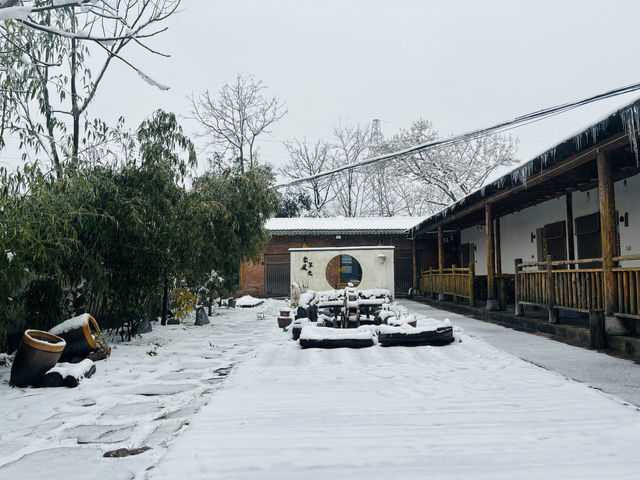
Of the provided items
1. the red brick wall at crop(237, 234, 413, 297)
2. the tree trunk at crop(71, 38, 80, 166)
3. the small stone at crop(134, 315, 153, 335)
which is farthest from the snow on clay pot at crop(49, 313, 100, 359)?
the red brick wall at crop(237, 234, 413, 297)

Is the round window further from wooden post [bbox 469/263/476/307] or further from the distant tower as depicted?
the distant tower

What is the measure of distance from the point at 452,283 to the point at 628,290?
787 cm

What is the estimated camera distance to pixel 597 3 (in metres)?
9.95

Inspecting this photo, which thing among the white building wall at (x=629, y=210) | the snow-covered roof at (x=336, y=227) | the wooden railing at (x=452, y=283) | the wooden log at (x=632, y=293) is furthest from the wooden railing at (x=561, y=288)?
the snow-covered roof at (x=336, y=227)

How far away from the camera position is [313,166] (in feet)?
108

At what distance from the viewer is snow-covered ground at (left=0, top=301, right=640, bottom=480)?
2.47 metres

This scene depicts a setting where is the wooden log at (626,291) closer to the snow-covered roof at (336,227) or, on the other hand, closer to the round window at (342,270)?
the round window at (342,270)

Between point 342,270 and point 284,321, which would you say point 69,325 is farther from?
point 342,270

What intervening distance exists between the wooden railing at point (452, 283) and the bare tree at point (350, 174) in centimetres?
1519

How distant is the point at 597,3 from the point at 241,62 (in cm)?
2004

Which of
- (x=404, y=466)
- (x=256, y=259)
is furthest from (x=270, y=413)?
(x=256, y=259)

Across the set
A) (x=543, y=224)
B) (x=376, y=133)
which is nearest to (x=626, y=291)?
(x=543, y=224)

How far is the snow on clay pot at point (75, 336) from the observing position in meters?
5.27

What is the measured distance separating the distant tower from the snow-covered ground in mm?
26812
